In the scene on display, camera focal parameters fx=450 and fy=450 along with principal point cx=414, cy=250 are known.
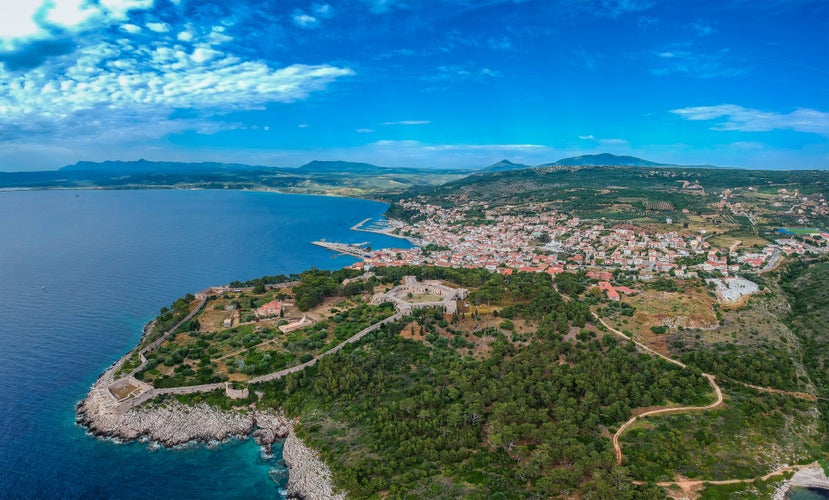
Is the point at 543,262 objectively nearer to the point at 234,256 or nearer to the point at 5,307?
the point at 234,256

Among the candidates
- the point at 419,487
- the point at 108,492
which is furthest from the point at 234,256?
the point at 419,487

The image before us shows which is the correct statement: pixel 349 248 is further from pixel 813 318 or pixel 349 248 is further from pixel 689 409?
pixel 813 318

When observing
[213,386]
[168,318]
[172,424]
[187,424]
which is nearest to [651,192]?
[168,318]

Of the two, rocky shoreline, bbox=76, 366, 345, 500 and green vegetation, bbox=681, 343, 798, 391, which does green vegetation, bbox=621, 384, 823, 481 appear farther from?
rocky shoreline, bbox=76, 366, 345, 500

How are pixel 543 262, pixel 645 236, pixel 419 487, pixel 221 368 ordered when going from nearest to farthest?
pixel 419 487
pixel 221 368
pixel 543 262
pixel 645 236

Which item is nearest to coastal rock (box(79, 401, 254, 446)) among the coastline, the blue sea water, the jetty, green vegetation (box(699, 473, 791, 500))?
the blue sea water

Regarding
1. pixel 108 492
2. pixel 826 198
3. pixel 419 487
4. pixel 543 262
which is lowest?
pixel 108 492

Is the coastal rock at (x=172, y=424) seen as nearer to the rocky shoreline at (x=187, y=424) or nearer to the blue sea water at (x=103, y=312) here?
the rocky shoreline at (x=187, y=424)
